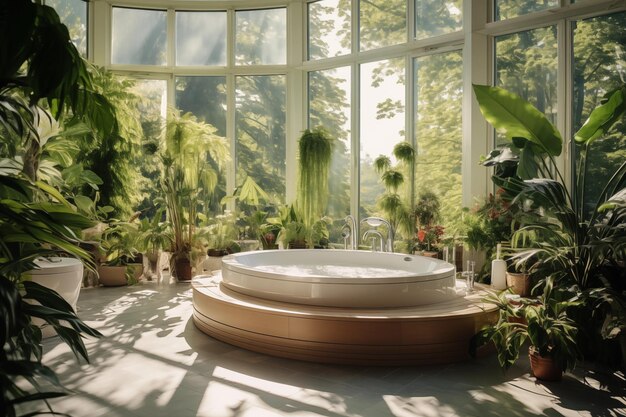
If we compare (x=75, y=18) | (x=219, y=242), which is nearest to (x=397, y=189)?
(x=219, y=242)

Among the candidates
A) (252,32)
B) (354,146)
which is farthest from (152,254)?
(252,32)

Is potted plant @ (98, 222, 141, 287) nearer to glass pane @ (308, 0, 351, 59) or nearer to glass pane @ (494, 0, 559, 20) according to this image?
glass pane @ (308, 0, 351, 59)

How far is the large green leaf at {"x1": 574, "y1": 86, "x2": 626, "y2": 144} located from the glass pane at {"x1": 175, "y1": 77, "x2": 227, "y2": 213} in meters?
4.87

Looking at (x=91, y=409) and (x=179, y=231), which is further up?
(x=179, y=231)

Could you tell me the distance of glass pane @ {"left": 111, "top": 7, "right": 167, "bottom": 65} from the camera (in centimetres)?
719

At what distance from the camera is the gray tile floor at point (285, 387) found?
2.64 meters

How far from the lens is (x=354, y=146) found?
6.75m

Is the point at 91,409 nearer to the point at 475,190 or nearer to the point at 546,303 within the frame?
the point at 546,303

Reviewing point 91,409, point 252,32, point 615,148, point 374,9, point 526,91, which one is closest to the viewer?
point 91,409

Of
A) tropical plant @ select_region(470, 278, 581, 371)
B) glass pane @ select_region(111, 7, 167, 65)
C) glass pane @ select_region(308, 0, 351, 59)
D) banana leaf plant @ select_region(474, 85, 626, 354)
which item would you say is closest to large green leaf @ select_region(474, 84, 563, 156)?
banana leaf plant @ select_region(474, 85, 626, 354)

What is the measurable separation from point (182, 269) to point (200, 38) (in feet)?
10.4

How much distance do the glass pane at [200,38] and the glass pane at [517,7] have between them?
3.60m

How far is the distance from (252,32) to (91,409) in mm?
5757

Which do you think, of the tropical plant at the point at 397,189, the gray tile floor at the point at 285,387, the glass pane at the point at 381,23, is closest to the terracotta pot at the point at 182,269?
the tropical plant at the point at 397,189
